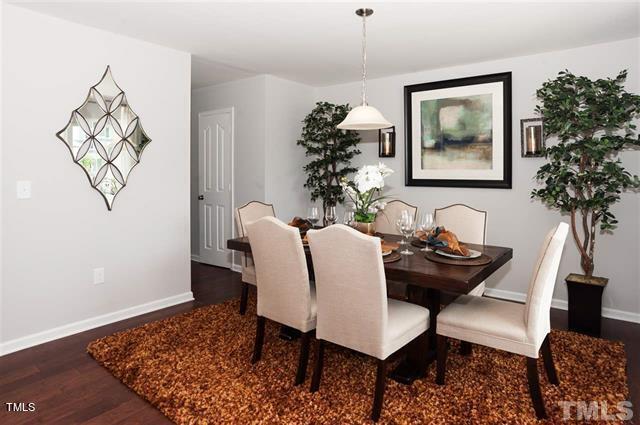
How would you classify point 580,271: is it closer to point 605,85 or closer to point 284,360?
point 605,85

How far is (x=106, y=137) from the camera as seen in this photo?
11.3 feet

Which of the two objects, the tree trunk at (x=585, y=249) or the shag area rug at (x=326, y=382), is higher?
the tree trunk at (x=585, y=249)

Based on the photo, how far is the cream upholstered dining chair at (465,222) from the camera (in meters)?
3.38

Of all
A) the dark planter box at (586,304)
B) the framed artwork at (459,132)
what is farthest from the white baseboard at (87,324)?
the dark planter box at (586,304)

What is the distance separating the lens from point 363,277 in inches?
82.6

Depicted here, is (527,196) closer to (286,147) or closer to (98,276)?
(286,147)

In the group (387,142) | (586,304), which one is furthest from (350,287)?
(387,142)

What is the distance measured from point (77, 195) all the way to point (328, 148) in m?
2.75

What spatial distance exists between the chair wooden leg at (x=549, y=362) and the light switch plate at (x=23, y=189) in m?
3.56

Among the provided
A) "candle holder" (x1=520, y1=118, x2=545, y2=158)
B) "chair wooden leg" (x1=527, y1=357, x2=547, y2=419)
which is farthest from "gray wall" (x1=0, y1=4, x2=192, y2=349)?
"candle holder" (x1=520, y1=118, x2=545, y2=158)

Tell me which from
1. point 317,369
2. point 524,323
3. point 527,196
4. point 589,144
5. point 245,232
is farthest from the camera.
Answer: point 527,196

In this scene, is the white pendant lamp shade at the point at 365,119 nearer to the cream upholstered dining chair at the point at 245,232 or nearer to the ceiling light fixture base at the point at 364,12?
the ceiling light fixture base at the point at 364,12

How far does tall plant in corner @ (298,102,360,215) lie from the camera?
495 cm

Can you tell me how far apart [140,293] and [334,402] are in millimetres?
2282
